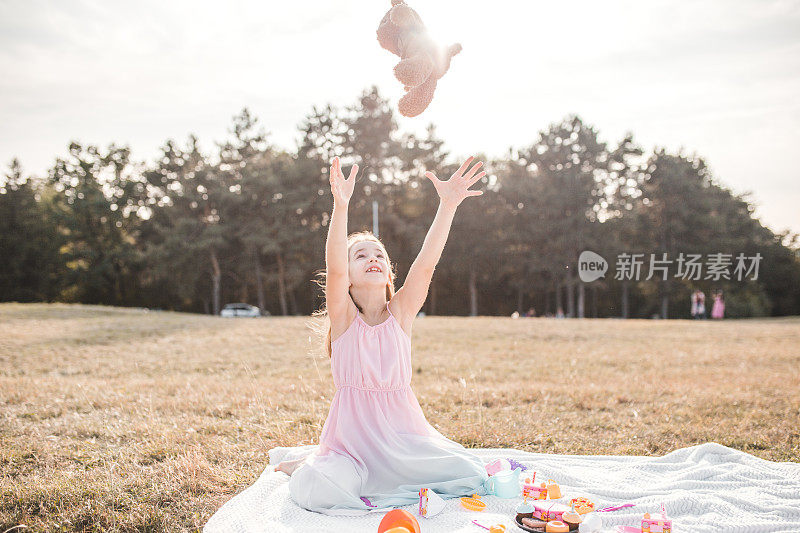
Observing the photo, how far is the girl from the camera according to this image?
318cm

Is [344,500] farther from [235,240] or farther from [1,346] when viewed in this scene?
[235,240]

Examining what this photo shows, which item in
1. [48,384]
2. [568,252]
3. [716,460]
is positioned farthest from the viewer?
[568,252]

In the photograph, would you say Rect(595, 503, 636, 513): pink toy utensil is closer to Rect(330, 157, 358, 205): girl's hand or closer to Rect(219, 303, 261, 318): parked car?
Rect(330, 157, 358, 205): girl's hand

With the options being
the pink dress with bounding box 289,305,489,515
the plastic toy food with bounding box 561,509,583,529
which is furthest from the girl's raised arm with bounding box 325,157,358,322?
the plastic toy food with bounding box 561,509,583,529

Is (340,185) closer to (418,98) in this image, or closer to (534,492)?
(418,98)

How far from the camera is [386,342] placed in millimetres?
3459

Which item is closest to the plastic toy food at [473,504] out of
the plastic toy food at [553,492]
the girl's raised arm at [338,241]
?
the plastic toy food at [553,492]

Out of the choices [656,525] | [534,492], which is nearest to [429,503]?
[534,492]

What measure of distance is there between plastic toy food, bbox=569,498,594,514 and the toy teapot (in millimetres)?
306

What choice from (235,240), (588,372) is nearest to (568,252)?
(235,240)

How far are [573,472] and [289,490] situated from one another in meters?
1.75

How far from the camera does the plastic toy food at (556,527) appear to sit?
106 inches

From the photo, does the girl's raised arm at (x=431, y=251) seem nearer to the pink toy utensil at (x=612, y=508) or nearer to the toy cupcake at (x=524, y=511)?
the toy cupcake at (x=524, y=511)

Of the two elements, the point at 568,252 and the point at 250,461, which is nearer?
the point at 250,461
